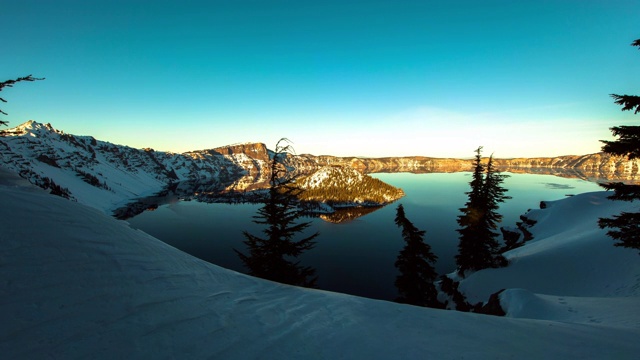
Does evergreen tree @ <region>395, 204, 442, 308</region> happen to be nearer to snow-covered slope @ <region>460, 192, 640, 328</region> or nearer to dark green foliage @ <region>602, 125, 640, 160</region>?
snow-covered slope @ <region>460, 192, 640, 328</region>

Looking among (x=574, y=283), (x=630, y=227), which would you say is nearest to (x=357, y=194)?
(x=574, y=283)

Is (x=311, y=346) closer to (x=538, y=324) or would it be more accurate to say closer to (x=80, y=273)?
(x=80, y=273)

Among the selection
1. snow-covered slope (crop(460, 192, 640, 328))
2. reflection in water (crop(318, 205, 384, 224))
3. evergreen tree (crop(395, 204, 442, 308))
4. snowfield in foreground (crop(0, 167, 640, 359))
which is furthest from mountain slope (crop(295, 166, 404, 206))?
snowfield in foreground (crop(0, 167, 640, 359))

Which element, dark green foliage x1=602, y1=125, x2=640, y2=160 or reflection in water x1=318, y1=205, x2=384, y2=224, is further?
reflection in water x1=318, y1=205, x2=384, y2=224

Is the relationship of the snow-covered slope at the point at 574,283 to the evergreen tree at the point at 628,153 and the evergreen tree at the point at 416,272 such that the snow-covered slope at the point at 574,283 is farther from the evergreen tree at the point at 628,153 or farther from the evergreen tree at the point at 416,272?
the evergreen tree at the point at 416,272

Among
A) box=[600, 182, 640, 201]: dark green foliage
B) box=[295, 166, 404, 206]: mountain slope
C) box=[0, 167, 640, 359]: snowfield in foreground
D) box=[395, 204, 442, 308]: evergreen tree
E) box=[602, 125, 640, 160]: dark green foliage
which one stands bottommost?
box=[295, 166, 404, 206]: mountain slope
